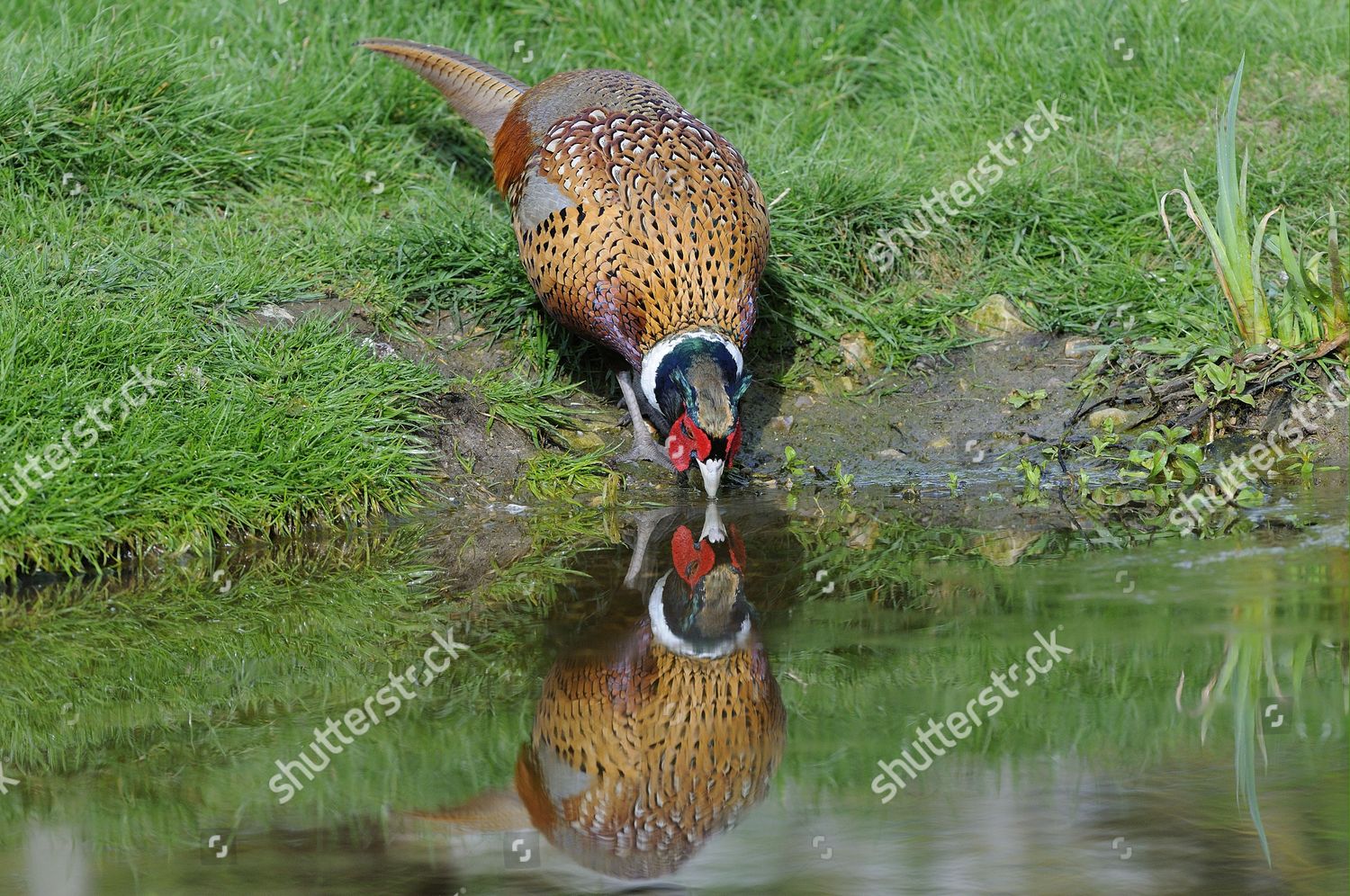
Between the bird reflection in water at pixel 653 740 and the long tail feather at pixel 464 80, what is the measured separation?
263 centimetres

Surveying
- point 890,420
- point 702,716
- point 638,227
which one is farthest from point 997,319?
point 702,716

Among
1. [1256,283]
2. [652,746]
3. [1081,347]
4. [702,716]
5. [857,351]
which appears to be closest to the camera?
[652,746]

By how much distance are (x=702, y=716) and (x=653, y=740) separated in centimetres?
15

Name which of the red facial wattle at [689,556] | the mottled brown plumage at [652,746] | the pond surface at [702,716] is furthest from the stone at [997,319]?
the mottled brown plumage at [652,746]

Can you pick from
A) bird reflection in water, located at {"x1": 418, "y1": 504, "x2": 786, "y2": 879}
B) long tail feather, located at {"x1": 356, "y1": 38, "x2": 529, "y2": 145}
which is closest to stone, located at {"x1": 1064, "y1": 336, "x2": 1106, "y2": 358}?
bird reflection in water, located at {"x1": 418, "y1": 504, "x2": 786, "y2": 879}

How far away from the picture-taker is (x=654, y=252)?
16.5 ft

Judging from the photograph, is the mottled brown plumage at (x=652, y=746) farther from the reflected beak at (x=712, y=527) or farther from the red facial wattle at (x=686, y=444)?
the red facial wattle at (x=686, y=444)

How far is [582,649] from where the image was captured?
3.77m

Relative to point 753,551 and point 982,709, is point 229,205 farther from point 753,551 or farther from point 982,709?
point 982,709

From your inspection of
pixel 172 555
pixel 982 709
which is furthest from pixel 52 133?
pixel 982 709

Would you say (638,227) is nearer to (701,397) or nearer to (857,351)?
(701,397)

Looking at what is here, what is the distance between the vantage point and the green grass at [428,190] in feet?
16.1

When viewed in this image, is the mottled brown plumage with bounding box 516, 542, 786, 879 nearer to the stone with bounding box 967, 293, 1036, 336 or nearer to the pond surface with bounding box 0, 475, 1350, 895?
the pond surface with bounding box 0, 475, 1350, 895

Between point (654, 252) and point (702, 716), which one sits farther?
point (654, 252)
